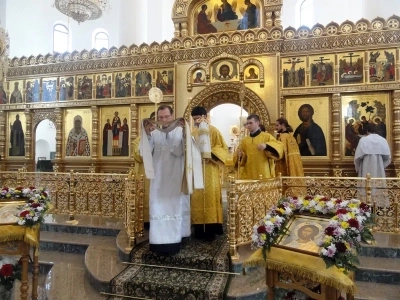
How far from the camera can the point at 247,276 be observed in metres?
4.16

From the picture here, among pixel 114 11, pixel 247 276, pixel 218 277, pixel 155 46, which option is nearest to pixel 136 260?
pixel 218 277

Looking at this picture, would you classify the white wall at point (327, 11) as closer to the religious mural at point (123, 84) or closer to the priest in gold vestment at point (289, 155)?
the religious mural at point (123, 84)

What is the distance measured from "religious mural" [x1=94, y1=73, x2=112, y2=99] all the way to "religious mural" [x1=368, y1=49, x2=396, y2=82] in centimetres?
777

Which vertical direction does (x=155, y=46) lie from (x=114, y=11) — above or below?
below

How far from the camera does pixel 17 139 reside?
11.9 metres

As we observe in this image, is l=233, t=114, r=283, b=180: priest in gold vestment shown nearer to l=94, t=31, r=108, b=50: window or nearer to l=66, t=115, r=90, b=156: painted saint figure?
l=66, t=115, r=90, b=156: painted saint figure

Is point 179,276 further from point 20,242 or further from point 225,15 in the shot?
point 225,15

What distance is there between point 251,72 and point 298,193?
15.2 feet

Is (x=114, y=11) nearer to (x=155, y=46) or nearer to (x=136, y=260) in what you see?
(x=155, y=46)

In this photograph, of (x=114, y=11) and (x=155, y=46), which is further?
(x=114, y=11)

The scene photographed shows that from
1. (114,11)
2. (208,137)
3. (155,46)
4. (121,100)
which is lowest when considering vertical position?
(208,137)

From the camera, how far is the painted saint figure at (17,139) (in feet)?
38.7

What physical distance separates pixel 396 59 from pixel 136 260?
Result: 7979 millimetres

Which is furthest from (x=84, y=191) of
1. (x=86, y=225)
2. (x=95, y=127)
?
(x=95, y=127)
